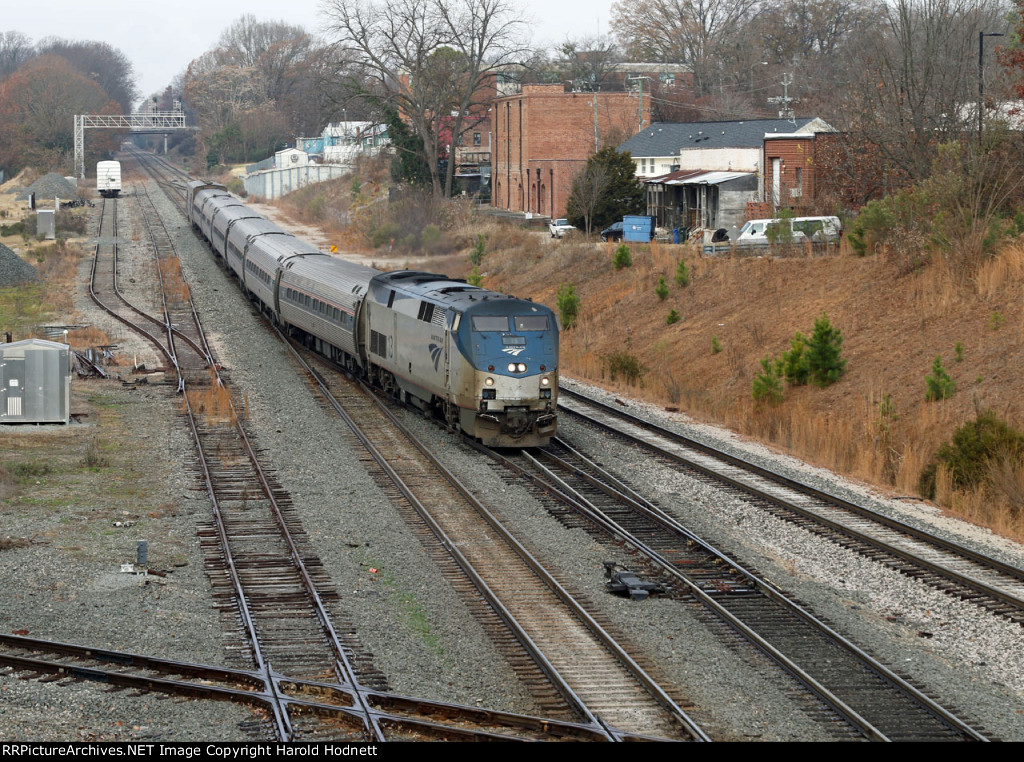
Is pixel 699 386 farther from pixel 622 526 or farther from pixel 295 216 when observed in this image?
pixel 295 216

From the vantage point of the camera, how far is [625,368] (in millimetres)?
31234

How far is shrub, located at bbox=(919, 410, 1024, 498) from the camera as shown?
61.3 ft

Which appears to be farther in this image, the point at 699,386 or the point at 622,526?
the point at 699,386

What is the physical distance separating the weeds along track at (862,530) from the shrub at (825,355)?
16.1 ft

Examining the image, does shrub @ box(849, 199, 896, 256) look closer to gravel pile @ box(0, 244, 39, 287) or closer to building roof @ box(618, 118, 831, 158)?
building roof @ box(618, 118, 831, 158)

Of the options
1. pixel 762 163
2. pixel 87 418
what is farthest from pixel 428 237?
pixel 87 418

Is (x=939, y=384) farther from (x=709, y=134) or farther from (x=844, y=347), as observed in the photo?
(x=709, y=134)

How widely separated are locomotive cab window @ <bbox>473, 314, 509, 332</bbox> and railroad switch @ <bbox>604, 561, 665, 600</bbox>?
779 cm

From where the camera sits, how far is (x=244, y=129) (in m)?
130

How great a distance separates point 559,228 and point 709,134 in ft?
29.1

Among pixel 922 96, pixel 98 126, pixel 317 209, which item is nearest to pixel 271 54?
pixel 98 126

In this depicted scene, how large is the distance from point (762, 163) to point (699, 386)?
24.3m

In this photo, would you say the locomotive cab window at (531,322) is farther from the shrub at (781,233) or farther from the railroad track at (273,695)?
the shrub at (781,233)

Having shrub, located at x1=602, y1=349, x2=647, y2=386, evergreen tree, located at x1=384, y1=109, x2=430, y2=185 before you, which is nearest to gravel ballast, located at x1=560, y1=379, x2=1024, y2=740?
shrub, located at x1=602, y1=349, x2=647, y2=386
